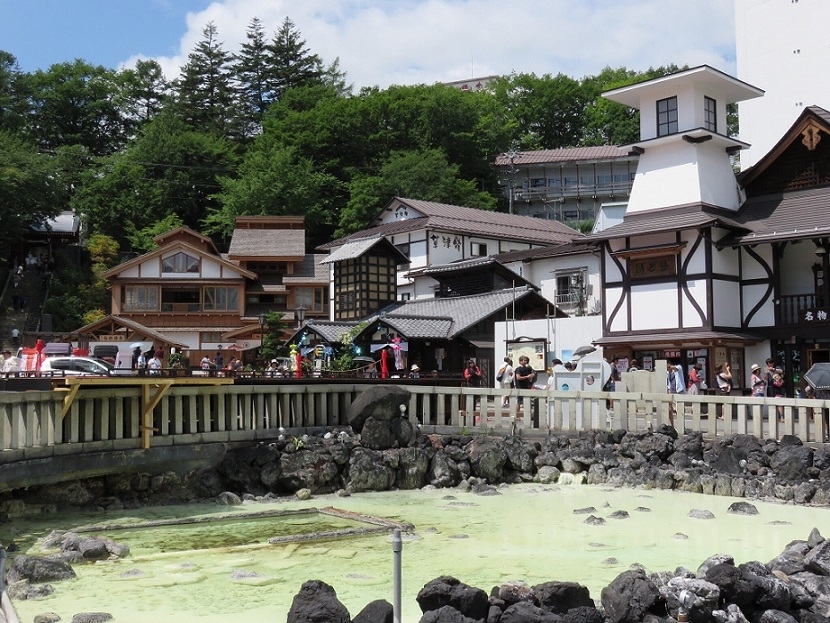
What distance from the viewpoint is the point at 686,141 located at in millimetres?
33031

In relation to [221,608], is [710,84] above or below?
above

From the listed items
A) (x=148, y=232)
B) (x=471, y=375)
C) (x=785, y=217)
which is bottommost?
(x=471, y=375)

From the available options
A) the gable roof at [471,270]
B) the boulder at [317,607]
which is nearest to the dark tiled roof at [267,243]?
the gable roof at [471,270]

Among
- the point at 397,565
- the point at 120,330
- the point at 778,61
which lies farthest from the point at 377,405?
the point at 778,61

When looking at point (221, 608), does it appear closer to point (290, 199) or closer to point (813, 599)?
point (813, 599)

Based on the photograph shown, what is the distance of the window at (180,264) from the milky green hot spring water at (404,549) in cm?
3636

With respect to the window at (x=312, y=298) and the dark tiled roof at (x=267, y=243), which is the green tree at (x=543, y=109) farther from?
the window at (x=312, y=298)

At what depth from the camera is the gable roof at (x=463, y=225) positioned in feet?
169

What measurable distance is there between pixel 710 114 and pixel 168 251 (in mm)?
35171

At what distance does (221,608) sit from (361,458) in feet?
38.2

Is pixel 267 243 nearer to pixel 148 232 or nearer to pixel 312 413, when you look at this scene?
pixel 148 232

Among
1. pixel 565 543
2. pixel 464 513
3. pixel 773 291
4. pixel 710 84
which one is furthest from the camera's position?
pixel 710 84

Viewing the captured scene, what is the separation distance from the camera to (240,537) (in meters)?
17.2

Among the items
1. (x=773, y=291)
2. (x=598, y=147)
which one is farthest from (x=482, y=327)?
(x=598, y=147)
